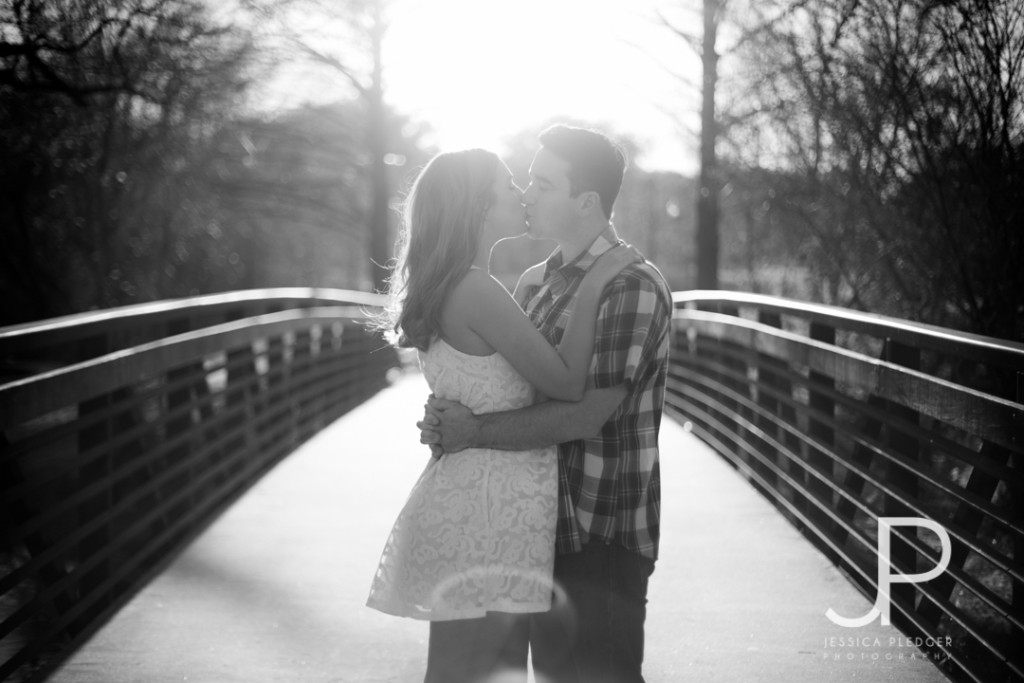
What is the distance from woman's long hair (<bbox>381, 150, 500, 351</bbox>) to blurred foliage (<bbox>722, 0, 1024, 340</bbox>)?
3.55 meters

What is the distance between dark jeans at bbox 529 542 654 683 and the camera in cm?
282

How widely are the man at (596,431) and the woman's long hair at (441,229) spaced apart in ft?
0.53

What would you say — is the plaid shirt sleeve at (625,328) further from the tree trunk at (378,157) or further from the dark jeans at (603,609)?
the tree trunk at (378,157)

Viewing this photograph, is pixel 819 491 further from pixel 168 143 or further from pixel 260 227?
pixel 260 227

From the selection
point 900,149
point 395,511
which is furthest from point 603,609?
point 900,149

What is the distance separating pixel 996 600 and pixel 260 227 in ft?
90.2

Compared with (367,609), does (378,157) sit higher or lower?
higher

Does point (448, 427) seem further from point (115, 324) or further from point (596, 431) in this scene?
point (115, 324)

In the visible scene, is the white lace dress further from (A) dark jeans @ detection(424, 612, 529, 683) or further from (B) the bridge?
(B) the bridge

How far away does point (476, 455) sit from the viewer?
2.89 metres

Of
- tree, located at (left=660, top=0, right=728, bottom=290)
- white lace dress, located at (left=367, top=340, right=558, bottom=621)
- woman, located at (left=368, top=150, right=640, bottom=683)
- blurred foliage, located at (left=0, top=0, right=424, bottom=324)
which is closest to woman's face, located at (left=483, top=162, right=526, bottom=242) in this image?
woman, located at (left=368, top=150, right=640, bottom=683)

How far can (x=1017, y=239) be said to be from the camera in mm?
5645

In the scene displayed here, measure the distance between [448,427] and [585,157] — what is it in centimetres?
75

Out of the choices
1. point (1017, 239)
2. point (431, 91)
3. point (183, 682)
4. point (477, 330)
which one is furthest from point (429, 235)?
point (431, 91)
